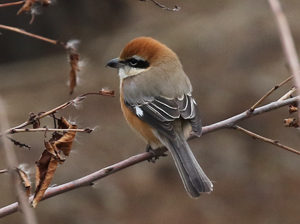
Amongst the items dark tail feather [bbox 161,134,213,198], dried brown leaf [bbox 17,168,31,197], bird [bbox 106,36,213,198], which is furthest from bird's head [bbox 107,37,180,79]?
dried brown leaf [bbox 17,168,31,197]

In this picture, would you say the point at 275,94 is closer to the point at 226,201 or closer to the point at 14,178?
the point at 226,201

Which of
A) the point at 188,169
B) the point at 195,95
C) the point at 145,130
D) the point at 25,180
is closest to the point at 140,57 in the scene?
the point at 145,130

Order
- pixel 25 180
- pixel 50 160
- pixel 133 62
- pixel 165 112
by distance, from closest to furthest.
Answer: pixel 25 180
pixel 50 160
pixel 165 112
pixel 133 62

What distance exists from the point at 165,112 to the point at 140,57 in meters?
0.57

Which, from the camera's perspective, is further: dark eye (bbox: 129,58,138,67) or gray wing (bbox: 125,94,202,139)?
dark eye (bbox: 129,58,138,67)

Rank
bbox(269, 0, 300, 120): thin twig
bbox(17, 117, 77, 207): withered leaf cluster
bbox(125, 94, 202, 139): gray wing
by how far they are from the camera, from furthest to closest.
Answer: bbox(125, 94, 202, 139): gray wing < bbox(17, 117, 77, 207): withered leaf cluster < bbox(269, 0, 300, 120): thin twig

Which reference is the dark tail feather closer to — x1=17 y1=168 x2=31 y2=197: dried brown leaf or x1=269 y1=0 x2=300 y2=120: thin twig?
x1=17 y1=168 x2=31 y2=197: dried brown leaf

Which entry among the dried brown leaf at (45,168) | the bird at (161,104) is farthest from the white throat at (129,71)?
the dried brown leaf at (45,168)

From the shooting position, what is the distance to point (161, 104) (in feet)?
13.1

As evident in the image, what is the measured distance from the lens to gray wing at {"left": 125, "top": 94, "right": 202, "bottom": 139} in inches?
151

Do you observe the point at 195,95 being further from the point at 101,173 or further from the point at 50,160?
the point at 50,160

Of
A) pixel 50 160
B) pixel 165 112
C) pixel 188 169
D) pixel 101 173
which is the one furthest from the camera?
pixel 165 112

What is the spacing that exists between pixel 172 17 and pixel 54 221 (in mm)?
3247

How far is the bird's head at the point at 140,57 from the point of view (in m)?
4.28
